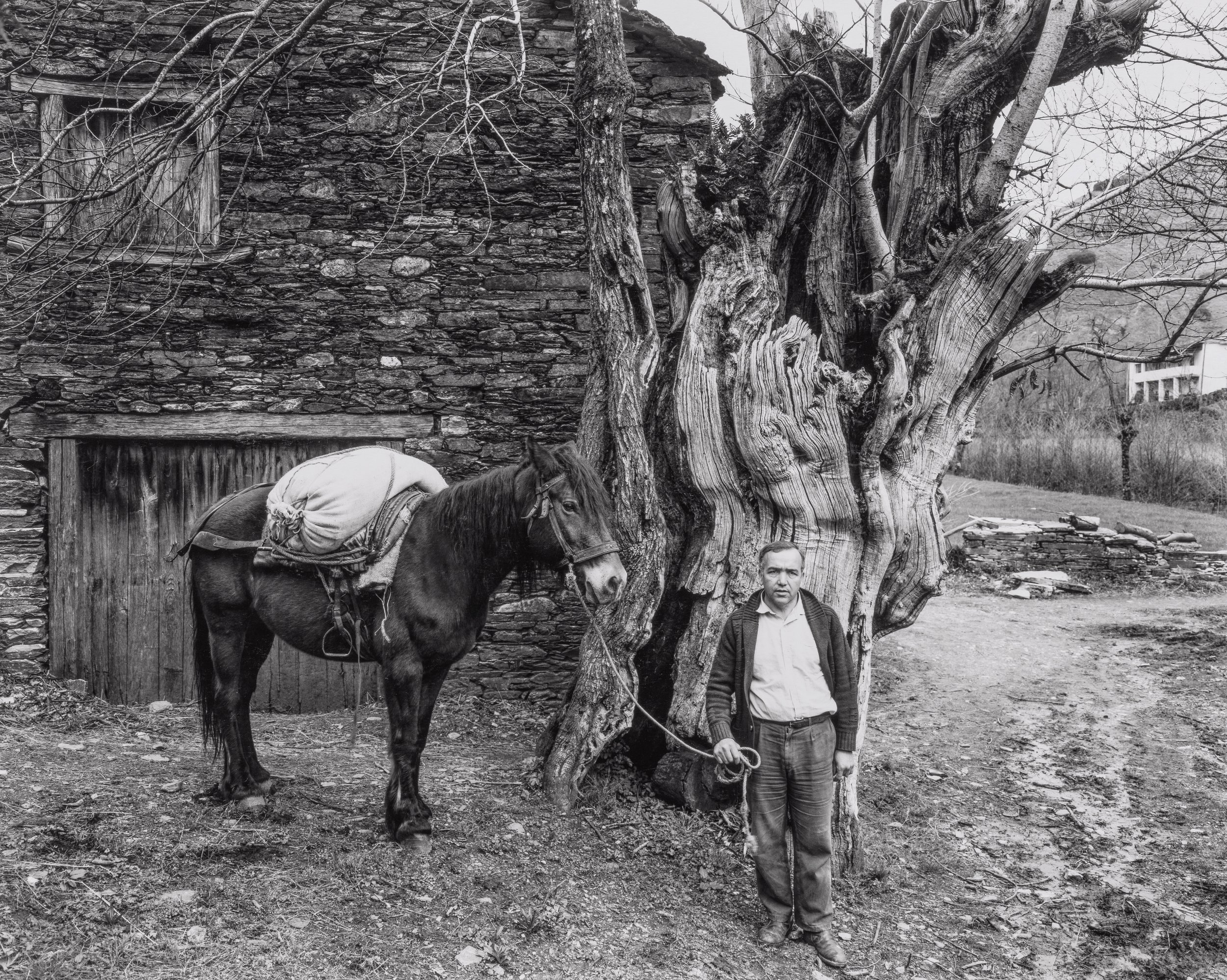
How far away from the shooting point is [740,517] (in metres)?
5.16

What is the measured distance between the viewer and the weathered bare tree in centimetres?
505

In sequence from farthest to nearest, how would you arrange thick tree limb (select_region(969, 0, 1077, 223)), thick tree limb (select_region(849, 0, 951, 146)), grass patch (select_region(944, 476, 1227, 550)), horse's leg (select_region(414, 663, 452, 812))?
1. grass patch (select_region(944, 476, 1227, 550))
2. thick tree limb (select_region(969, 0, 1077, 223))
3. thick tree limb (select_region(849, 0, 951, 146))
4. horse's leg (select_region(414, 663, 452, 812))

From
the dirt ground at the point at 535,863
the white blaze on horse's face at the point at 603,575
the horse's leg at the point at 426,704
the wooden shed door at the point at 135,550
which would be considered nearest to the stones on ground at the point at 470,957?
the dirt ground at the point at 535,863

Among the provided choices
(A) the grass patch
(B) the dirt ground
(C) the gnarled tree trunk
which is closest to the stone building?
(B) the dirt ground

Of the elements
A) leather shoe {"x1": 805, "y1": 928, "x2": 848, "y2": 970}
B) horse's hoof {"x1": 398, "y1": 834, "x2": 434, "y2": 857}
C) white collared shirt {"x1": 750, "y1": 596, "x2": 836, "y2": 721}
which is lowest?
leather shoe {"x1": 805, "y1": 928, "x2": 848, "y2": 970}

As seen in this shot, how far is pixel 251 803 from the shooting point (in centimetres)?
482

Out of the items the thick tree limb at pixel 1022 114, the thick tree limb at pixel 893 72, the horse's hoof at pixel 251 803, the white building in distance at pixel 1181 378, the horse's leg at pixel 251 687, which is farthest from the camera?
the white building in distance at pixel 1181 378

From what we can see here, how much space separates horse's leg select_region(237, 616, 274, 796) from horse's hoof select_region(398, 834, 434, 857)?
3.15 feet

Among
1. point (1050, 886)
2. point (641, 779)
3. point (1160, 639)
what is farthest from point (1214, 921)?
point (1160, 639)

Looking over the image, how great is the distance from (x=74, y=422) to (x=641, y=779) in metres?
4.85

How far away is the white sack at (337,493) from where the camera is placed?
14.7ft

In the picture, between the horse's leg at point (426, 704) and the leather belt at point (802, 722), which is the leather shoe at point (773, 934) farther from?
the horse's leg at point (426, 704)

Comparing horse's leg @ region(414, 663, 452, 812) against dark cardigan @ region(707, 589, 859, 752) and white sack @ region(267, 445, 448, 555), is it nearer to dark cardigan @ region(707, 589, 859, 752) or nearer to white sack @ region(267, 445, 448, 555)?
white sack @ region(267, 445, 448, 555)

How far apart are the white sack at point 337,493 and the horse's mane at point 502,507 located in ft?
0.91
